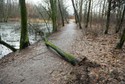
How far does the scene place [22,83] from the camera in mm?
5711

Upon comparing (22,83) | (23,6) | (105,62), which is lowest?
(22,83)

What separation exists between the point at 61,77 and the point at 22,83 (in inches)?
53.9

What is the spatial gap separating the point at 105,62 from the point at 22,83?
11.1ft

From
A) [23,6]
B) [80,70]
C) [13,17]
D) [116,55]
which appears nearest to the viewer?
[80,70]

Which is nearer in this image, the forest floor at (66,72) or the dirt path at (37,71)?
the forest floor at (66,72)

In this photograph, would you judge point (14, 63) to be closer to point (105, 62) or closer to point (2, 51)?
point (105, 62)

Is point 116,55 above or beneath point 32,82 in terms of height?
above

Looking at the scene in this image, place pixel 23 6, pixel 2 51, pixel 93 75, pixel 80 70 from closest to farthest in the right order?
pixel 93 75, pixel 80 70, pixel 23 6, pixel 2 51

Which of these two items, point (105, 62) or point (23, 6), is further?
point (23, 6)

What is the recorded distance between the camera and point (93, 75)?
5543mm

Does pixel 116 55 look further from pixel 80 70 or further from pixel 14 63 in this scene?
pixel 14 63

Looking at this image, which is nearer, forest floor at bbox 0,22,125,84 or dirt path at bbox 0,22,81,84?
forest floor at bbox 0,22,125,84

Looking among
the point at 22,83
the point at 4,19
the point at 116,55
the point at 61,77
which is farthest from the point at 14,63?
the point at 4,19

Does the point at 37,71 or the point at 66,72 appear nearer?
the point at 66,72
